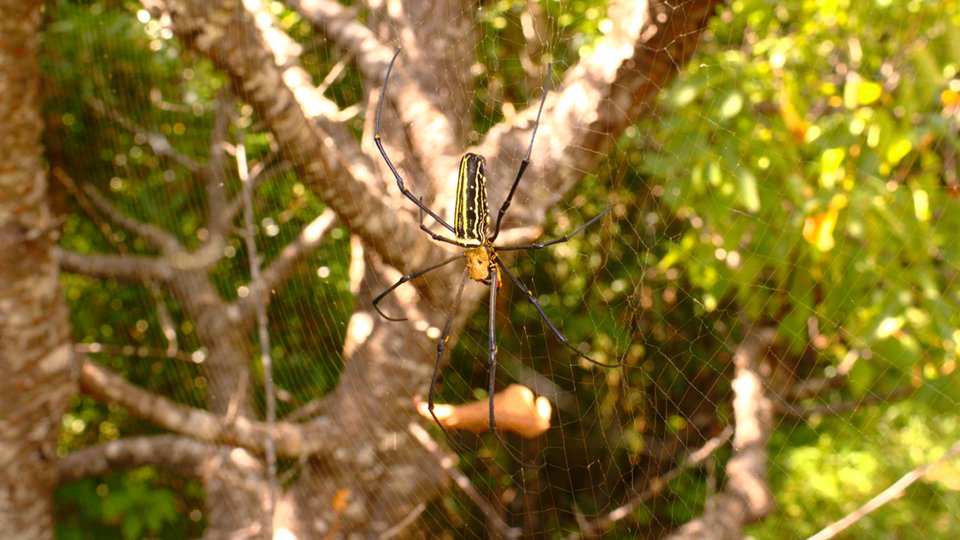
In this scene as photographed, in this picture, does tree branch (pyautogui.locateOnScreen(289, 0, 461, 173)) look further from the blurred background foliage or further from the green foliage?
the green foliage

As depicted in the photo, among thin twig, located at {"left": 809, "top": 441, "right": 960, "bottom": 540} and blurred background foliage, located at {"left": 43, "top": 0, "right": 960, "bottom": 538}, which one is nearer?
thin twig, located at {"left": 809, "top": 441, "right": 960, "bottom": 540}

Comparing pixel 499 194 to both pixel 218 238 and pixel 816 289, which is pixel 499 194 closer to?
pixel 816 289

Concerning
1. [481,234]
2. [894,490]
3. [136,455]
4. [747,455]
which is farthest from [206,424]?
[894,490]

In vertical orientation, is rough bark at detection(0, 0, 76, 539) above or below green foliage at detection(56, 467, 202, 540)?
above

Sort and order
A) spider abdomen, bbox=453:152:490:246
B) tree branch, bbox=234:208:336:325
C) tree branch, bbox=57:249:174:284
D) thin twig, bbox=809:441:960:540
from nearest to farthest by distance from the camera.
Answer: thin twig, bbox=809:441:960:540
spider abdomen, bbox=453:152:490:246
tree branch, bbox=234:208:336:325
tree branch, bbox=57:249:174:284

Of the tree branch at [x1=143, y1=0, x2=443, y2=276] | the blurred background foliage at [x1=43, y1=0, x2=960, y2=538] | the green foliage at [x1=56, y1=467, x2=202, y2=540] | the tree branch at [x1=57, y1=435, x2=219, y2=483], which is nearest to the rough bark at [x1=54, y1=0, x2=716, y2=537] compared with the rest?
the tree branch at [x1=143, y1=0, x2=443, y2=276]

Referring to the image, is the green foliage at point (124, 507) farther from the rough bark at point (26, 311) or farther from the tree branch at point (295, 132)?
the tree branch at point (295, 132)

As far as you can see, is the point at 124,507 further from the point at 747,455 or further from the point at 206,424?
the point at 747,455

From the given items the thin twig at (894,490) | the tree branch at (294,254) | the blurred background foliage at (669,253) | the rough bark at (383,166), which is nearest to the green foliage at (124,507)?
the blurred background foliage at (669,253)
